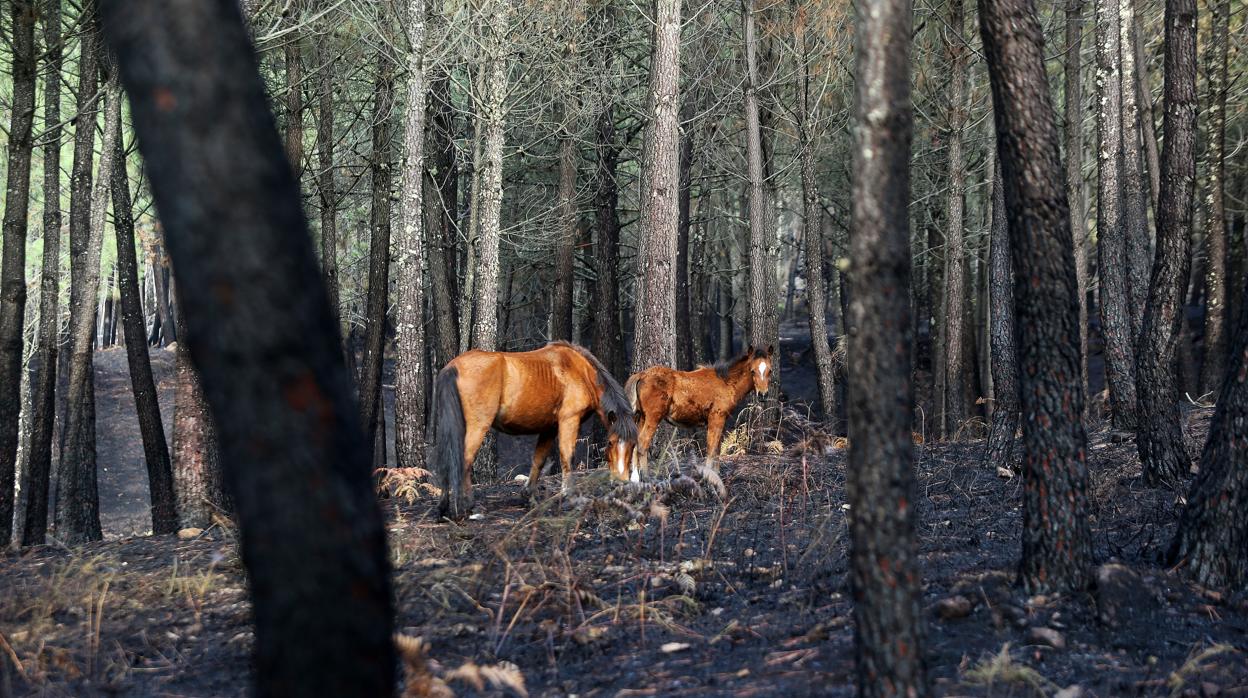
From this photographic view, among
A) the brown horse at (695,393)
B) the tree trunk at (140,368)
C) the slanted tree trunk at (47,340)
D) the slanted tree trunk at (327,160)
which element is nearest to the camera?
the brown horse at (695,393)

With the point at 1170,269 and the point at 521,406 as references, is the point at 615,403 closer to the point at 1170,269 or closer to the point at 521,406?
the point at 521,406

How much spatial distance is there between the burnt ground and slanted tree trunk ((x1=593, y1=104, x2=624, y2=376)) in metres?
13.6

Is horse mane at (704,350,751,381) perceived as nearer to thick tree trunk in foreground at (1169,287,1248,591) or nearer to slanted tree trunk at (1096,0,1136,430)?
slanted tree trunk at (1096,0,1136,430)

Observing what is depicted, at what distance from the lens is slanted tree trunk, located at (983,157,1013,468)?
43.8 feet

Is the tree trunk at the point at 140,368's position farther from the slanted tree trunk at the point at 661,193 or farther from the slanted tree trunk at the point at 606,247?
the slanted tree trunk at the point at 606,247

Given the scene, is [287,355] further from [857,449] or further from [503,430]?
[503,430]

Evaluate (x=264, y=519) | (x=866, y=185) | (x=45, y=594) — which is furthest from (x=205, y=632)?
(x=866, y=185)

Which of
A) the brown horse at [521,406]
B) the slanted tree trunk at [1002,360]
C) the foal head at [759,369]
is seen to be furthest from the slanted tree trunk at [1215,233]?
the brown horse at [521,406]

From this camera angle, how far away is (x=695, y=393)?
13.8 metres

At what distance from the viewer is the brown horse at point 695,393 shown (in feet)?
43.8

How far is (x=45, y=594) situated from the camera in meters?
7.12

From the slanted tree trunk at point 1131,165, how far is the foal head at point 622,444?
6.64m

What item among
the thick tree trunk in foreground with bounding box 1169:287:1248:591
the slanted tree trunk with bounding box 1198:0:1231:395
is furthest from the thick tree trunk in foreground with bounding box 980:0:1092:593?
the slanted tree trunk with bounding box 1198:0:1231:395

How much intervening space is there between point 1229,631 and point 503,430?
721 cm
